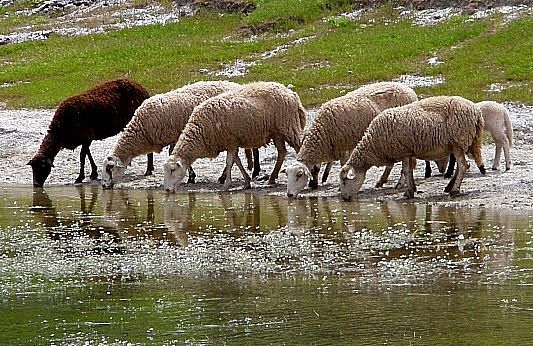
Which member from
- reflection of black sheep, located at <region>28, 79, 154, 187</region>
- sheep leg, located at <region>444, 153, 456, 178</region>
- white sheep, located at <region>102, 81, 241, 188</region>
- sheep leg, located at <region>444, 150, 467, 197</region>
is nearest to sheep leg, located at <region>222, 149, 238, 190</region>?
white sheep, located at <region>102, 81, 241, 188</region>

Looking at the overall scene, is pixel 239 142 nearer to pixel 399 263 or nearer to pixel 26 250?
pixel 26 250

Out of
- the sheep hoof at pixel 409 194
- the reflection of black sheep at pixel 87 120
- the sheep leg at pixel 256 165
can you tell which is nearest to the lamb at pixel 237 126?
the sheep leg at pixel 256 165

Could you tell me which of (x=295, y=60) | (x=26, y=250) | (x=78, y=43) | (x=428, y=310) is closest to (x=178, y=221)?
(x=26, y=250)

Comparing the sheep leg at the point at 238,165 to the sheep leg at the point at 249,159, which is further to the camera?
the sheep leg at the point at 249,159

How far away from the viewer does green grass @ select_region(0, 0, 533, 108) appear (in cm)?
2880

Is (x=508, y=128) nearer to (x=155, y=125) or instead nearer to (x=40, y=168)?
(x=155, y=125)

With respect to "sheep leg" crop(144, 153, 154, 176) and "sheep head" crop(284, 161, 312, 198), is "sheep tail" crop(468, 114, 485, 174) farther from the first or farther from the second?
"sheep leg" crop(144, 153, 154, 176)

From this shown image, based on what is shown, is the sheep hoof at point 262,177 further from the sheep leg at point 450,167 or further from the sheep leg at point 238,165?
the sheep leg at point 450,167

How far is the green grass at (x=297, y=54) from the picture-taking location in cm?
2880

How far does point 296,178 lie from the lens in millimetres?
17984

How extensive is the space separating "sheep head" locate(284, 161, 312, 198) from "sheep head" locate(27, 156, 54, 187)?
5471mm

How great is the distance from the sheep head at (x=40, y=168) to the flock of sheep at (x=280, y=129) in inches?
0.8

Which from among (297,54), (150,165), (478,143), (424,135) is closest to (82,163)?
(150,165)

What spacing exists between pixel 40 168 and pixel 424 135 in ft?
26.4
